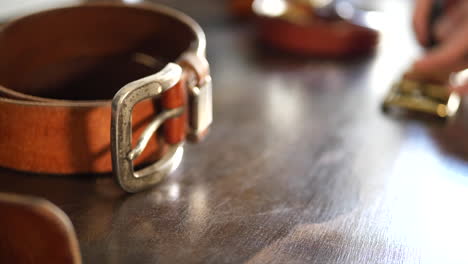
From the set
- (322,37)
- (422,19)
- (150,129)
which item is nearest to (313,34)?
(322,37)

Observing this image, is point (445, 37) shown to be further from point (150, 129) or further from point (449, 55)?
point (150, 129)

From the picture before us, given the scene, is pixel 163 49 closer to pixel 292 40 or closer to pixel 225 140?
pixel 225 140

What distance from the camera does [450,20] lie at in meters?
0.89

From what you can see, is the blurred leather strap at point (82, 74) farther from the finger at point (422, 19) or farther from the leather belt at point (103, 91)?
the finger at point (422, 19)

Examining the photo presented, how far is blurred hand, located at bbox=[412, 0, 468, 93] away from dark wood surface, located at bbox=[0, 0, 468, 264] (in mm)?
85

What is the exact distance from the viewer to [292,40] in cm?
102

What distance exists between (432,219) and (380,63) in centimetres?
49

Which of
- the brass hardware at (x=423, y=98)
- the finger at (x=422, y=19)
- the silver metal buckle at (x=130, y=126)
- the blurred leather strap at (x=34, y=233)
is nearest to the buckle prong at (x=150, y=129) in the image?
the silver metal buckle at (x=130, y=126)

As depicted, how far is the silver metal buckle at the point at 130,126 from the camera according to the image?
51cm

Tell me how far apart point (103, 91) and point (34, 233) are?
1.30ft

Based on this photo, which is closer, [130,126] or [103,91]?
[130,126]

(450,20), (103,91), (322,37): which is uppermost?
(450,20)

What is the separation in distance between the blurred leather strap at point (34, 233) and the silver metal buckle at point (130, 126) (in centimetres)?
12

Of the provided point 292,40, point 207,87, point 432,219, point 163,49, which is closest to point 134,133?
point 207,87
